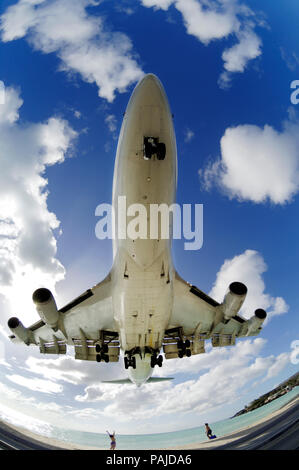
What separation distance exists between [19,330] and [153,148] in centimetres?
1116

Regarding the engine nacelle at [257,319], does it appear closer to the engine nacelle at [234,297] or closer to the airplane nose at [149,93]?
the engine nacelle at [234,297]

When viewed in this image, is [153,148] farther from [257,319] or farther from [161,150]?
[257,319]

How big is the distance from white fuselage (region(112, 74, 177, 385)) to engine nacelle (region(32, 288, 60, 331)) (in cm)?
253

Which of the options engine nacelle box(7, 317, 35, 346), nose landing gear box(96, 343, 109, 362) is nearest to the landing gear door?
engine nacelle box(7, 317, 35, 346)

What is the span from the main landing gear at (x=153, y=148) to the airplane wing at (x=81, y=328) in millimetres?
6724

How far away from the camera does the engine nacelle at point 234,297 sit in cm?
1045

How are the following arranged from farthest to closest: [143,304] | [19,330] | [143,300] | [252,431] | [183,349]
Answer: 1. [252,431]
2. [183,349]
3. [19,330]
4. [143,304]
5. [143,300]

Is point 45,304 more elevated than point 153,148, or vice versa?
point 153,148

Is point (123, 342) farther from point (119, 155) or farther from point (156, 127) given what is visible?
point (156, 127)

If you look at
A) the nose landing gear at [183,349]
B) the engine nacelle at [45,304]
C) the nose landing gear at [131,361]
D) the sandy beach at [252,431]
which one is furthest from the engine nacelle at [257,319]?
the engine nacelle at [45,304]

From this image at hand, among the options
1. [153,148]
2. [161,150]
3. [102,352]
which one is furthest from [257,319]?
[153,148]

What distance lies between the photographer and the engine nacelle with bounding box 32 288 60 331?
398 inches

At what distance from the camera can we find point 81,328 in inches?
552
